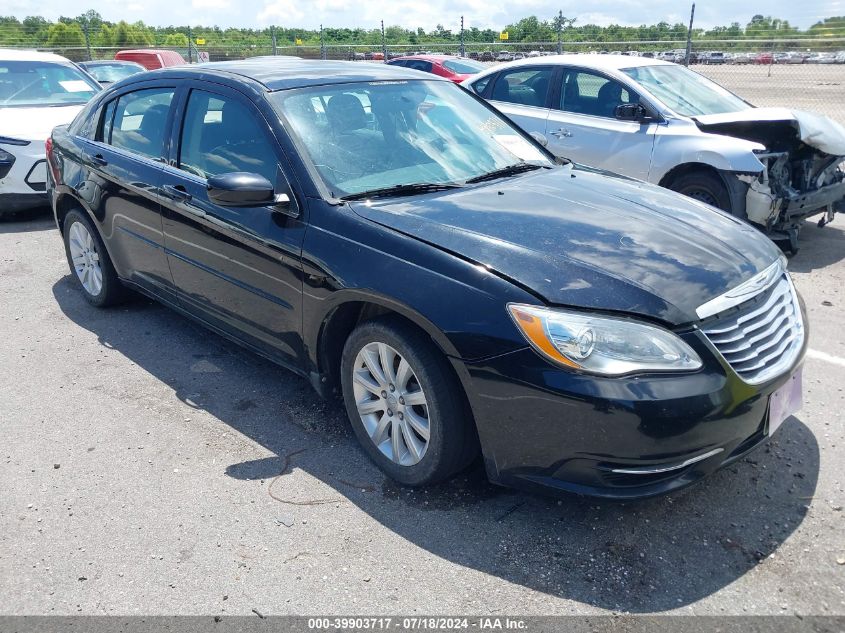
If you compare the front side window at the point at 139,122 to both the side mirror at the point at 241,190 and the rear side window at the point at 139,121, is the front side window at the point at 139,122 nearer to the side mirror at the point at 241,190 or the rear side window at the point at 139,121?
the rear side window at the point at 139,121

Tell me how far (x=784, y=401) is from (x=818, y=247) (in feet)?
15.0

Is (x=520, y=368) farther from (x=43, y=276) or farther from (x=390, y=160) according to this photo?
(x=43, y=276)

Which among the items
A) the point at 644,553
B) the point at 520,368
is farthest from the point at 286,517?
the point at 644,553

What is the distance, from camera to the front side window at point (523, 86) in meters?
7.61

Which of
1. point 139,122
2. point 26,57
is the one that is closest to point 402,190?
point 139,122

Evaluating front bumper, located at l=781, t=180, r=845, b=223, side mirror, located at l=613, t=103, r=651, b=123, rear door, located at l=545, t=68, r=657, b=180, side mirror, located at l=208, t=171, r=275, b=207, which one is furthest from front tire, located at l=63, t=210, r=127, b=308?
front bumper, located at l=781, t=180, r=845, b=223

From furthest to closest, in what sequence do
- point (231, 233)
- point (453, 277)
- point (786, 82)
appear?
point (786, 82) < point (231, 233) < point (453, 277)

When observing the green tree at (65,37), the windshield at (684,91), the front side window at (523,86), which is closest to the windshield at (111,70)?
the front side window at (523,86)

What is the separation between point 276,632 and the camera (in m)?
2.46

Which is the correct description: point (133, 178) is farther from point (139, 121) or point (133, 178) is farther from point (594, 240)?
point (594, 240)

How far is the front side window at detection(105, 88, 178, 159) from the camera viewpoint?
4328 mm

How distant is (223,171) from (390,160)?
90 cm

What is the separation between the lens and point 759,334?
9.28 feet

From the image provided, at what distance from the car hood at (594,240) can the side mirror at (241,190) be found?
43 cm
